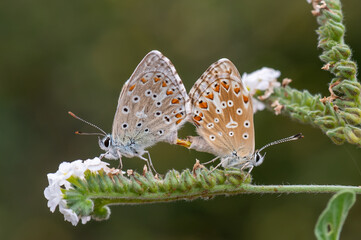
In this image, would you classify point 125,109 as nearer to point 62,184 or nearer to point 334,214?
point 62,184

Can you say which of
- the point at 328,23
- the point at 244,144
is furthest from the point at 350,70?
the point at 244,144

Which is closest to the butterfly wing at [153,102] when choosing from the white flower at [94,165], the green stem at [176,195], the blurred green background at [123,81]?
the white flower at [94,165]

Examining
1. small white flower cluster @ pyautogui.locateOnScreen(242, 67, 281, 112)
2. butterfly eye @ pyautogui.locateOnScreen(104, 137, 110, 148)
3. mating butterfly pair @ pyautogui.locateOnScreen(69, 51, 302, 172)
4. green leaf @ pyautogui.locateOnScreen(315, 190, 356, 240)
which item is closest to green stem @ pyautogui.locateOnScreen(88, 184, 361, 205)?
mating butterfly pair @ pyautogui.locateOnScreen(69, 51, 302, 172)

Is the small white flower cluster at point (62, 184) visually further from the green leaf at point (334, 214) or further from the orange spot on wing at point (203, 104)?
the green leaf at point (334, 214)

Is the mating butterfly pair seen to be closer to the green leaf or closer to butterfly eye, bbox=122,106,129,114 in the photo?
butterfly eye, bbox=122,106,129,114

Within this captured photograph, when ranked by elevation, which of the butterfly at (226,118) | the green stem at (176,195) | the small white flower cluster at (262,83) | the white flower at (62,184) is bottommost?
the green stem at (176,195)

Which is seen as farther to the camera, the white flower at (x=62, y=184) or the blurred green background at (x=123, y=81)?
the blurred green background at (x=123, y=81)

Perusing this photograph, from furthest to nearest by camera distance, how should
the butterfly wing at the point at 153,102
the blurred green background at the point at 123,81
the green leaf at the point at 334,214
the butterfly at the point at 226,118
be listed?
1. the blurred green background at the point at 123,81
2. the butterfly wing at the point at 153,102
3. the butterfly at the point at 226,118
4. the green leaf at the point at 334,214

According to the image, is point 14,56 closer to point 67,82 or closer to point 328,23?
point 67,82
